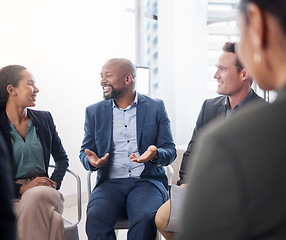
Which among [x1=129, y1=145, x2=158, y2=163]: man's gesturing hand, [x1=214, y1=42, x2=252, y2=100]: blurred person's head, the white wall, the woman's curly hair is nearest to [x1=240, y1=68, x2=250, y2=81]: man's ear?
[x1=214, y1=42, x2=252, y2=100]: blurred person's head

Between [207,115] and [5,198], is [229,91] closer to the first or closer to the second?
[207,115]

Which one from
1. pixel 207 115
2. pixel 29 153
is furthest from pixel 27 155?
pixel 207 115

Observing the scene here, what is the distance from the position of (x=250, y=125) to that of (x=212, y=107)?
76.0 inches

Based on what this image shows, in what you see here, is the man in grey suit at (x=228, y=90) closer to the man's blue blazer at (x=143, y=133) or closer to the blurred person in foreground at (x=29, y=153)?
the man's blue blazer at (x=143, y=133)

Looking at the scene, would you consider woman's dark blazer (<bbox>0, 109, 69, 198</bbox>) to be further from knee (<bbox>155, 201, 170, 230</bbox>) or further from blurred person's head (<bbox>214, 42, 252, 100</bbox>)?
blurred person's head (<bbox>214, 42, 252, 100</bbox>)

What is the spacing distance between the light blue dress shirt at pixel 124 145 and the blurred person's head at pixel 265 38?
188cm

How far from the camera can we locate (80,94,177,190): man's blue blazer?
2.47 m

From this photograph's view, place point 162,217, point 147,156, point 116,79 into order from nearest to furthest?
1. point 162,217
2. point 147,156
3. point 116,79

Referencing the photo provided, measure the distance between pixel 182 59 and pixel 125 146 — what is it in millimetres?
3100

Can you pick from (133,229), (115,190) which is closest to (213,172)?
(133,229)

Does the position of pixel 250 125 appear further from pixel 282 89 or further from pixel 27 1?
pixel 27 1

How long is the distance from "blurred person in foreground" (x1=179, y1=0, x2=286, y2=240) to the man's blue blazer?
184 cm

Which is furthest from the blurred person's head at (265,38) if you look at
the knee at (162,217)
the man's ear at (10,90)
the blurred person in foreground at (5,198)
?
the man's ear at (10,90)

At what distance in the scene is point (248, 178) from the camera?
537mm
